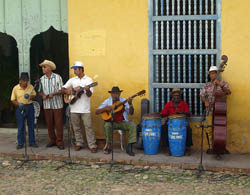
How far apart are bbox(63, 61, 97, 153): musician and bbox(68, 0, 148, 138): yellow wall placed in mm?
524

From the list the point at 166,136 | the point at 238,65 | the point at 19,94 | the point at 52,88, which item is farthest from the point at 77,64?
the point at 238,65

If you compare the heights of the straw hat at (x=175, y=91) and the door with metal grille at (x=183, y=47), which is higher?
the door with metal grille at (x=183, y=47)

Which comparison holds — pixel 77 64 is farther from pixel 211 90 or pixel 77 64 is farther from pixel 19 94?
pixel 211 90

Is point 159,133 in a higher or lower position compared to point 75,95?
lower

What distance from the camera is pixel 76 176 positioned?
239 inches

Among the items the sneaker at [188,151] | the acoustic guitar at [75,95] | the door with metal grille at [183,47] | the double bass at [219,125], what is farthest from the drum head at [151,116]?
the acoustic guitar at [75,95]

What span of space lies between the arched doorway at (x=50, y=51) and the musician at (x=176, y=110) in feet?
8.61

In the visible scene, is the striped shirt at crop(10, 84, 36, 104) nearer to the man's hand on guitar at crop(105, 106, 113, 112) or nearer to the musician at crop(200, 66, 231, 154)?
the man's hand on guitar at crop(105, 106, 113, 112)

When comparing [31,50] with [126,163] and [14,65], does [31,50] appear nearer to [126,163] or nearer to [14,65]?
[14,65]

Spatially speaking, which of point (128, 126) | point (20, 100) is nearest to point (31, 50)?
point (20, 100)

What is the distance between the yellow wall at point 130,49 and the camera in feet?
23.3

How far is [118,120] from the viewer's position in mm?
7215

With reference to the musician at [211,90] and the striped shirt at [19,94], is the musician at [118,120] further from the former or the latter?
the striped shirt at [19,94]

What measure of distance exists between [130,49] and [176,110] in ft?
5.06
